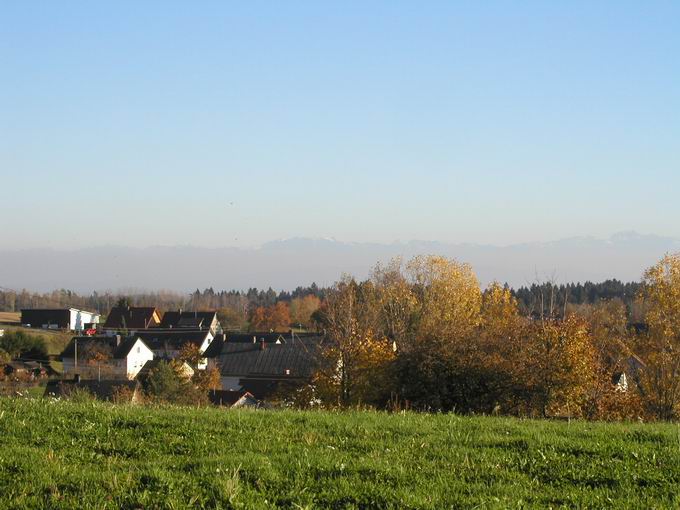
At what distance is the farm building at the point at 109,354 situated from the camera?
81625mm

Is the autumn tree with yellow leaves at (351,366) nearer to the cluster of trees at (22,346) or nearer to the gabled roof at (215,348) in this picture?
the gabled roof at (215,348)

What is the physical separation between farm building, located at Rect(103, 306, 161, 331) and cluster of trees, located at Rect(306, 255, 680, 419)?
7730cm

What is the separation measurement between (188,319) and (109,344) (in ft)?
169

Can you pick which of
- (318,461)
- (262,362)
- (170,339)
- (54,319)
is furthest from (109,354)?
(318,461)

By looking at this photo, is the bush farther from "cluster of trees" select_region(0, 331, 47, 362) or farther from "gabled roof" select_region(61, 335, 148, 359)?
"cluster of trees" select_region(0, 331, 47, 362)

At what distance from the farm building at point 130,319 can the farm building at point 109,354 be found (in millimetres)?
39190

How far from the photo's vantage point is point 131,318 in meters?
135

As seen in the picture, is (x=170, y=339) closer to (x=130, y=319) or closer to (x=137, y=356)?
(x=137, y=356)

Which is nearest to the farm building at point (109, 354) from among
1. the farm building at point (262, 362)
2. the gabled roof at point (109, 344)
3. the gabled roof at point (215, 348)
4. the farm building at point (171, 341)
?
the gabled roof at point (109, 344)

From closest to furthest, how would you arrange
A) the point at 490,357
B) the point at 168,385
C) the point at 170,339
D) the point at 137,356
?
the point at 490,357 < the point at 168,385 < the point at 137,356 < the point at 170,339

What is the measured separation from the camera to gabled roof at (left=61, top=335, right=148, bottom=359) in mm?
86669

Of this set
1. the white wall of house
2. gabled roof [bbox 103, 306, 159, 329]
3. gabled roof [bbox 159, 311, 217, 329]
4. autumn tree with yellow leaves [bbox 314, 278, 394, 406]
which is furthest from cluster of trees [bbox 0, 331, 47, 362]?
autumn tree with yellow leaves [bbox 314, 278, 394, 406]

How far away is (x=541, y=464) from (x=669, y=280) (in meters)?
41.7

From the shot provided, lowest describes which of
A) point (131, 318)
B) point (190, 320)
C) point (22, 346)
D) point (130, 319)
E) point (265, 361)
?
point (22, 346)
